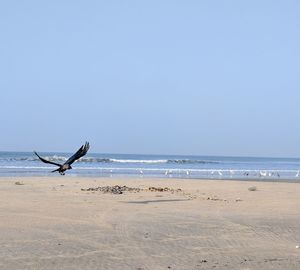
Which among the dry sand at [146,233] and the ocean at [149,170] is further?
the ocean at [149,170]

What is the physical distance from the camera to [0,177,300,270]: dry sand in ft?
27.4

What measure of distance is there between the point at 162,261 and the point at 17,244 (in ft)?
8.64

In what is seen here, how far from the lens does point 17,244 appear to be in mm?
9477

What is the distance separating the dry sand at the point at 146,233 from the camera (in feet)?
27.4

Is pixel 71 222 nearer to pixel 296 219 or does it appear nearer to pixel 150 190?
pixel 296 219

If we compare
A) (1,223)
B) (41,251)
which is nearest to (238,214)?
(1,223)

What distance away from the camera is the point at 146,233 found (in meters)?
10.9

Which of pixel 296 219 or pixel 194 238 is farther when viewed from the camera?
pixel 296 219

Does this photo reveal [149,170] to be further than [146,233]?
Yes

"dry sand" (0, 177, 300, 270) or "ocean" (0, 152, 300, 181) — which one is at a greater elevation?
"ocean" (0, 152, 300, 181)

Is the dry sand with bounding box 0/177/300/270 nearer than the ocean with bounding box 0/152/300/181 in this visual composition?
Yes

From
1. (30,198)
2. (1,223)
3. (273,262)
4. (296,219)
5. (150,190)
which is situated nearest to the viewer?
(273,262)

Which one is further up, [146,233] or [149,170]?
[149,170]

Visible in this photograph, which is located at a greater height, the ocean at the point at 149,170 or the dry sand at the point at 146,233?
the ocean at the point at 149,170
